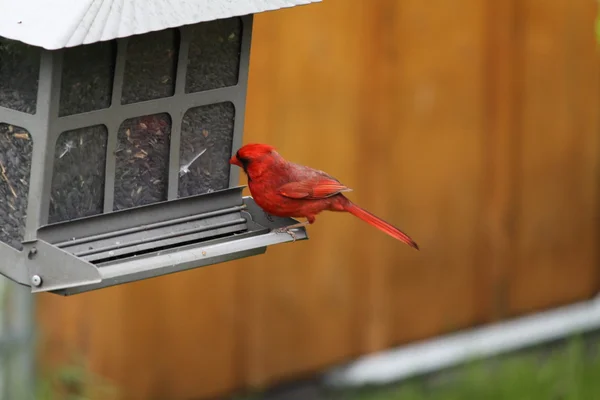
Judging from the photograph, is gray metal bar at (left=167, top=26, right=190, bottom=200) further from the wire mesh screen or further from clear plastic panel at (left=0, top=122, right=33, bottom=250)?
the wire mesh screen

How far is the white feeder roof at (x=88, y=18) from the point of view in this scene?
97.3 inches

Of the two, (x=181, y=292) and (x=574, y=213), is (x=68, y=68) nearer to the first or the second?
(x=181, y=292)

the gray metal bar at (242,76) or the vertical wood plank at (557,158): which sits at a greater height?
the vertical wood plank at (557,158)

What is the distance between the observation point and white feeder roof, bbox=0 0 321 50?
2.47 meters

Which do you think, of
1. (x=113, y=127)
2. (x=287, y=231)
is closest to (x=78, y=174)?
(x=113, y=127)

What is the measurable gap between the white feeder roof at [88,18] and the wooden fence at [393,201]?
2571 mm

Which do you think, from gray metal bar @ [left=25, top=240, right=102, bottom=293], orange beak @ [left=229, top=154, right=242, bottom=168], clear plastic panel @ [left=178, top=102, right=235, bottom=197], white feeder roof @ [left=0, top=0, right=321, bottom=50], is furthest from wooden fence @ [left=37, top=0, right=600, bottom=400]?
white feeder roof @ [left=0, top=0, right=321, bottom=50]

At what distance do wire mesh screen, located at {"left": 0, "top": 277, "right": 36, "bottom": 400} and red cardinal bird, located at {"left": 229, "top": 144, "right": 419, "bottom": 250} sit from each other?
2.13 m

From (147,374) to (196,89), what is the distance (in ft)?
8.70

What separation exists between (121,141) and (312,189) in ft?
1.79

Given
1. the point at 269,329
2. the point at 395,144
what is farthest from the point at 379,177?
the point at 269,329

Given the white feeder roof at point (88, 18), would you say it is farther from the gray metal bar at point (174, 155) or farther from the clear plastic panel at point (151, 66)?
the gray metal bar at point (174, 155)

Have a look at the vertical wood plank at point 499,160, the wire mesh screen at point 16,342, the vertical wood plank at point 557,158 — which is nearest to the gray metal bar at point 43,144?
the wire mesh screen at point 16,342

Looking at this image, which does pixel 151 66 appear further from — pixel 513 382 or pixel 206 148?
pixel 513 382
